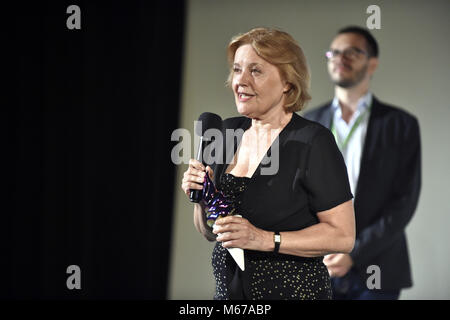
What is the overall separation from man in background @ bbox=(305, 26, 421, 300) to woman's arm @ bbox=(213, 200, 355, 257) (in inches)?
54.2

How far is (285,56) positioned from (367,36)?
1775mm

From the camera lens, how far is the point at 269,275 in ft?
4.86

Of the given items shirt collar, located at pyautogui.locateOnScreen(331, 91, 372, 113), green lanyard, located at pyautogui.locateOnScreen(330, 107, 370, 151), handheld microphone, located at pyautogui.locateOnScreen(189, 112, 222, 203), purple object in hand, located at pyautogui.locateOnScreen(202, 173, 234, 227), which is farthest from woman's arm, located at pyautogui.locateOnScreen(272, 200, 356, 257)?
shirt collar, located at pyautogui.locateOnScreen(331, 91, 372, 113)

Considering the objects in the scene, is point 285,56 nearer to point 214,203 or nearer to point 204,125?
point 204,125

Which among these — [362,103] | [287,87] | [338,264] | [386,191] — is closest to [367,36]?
[362,103]

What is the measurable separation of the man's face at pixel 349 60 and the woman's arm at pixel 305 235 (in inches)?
67.5

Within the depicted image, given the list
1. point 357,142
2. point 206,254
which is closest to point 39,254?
point 206,254

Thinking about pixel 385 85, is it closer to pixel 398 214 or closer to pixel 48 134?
pixel 398 214

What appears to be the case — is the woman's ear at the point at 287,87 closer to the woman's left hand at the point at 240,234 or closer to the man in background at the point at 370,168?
the woman's left hand at the point at 240,234

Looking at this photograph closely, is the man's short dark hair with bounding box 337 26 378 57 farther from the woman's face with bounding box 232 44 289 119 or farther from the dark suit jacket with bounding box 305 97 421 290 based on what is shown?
the woman's face with bounding box 232 44 289 119

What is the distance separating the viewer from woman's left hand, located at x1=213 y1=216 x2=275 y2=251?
1.34m

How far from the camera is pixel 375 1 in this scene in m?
3.07

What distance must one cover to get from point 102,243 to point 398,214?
1.60 meters

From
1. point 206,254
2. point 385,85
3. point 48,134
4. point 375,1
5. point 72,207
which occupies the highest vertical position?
point 375,1
